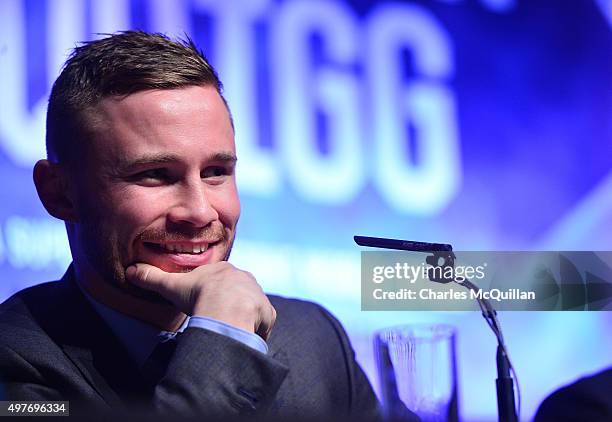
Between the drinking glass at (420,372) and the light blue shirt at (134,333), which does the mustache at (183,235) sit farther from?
the drinking glass at (420,372)

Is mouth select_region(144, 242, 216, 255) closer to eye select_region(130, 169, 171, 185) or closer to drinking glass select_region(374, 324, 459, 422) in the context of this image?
eye select_region(130, 169, 171, 185)

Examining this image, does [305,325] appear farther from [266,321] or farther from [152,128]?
[152,128]

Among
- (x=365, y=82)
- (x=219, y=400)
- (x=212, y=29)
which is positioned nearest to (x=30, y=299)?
(x=219, y=400)

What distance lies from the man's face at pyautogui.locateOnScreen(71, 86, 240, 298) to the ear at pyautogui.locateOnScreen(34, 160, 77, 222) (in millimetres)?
88

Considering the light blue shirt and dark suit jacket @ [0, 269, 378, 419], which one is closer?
dark suit jacket @ [0, 269, 378, 419]

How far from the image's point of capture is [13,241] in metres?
2.36

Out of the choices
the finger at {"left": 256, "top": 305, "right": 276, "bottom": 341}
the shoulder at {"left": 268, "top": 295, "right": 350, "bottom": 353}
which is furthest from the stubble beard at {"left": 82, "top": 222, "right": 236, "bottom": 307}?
the shoulder at {"left": 268, "top": 295, "right": 350, "bottom": 353}

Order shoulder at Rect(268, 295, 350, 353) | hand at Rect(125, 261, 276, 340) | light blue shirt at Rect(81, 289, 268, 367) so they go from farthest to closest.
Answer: shoulder at Rect(268, 295, 350, 353), light blue shirt at Rect(81, 289, 268, 367), hand at Rect(125, 261, 276, 340)

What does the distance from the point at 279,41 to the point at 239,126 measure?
34cm

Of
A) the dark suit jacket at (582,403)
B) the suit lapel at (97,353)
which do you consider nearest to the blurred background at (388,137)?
the suit lapel at (97,353)

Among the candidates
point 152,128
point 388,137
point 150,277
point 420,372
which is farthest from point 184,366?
point 388,137

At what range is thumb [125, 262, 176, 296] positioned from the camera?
166cm

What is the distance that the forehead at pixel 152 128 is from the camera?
1.73 metres

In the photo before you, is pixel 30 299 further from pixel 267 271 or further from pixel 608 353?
pixel 608 353
